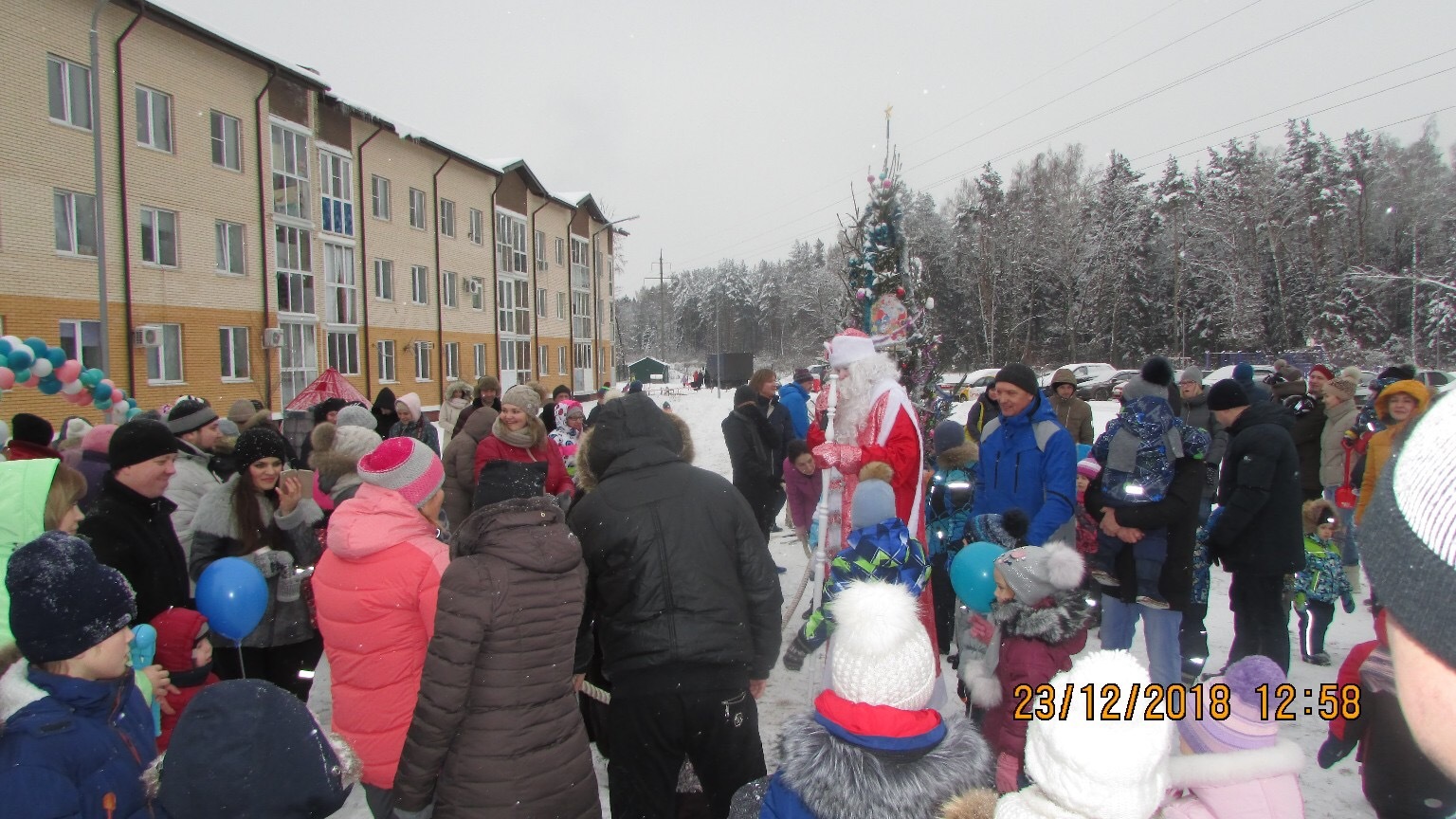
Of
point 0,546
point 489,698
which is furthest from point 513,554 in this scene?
point 0,546

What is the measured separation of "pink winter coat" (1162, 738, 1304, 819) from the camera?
2076mm

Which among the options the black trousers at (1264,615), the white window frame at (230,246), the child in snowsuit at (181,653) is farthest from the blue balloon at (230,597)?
the white window frame at (230,246)

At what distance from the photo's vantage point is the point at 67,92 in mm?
16172

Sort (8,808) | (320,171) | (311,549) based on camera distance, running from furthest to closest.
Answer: (320,171) → (311,549) → (8,808)

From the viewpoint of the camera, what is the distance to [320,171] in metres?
23.9

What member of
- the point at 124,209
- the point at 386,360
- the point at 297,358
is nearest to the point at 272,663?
the point at 124,209

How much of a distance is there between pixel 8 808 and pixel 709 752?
6.44 feet

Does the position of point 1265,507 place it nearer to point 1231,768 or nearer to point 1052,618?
point 1052,618

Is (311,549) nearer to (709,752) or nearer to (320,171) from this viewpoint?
(709,752)

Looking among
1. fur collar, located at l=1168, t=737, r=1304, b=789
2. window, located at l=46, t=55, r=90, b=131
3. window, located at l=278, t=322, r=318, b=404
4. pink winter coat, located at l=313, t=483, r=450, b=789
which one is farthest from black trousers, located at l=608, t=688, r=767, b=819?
window, located at l=278, t=322, r=318, b=404

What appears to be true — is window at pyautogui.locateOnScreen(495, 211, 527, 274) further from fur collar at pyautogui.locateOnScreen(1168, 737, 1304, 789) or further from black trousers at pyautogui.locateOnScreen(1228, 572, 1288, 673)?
fur collar at pyautogui.locateOnScreen(1168, 737, 1304, 789)

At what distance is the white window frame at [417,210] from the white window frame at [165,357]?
11102 millimetres

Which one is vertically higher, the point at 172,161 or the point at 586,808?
the point at 172,161

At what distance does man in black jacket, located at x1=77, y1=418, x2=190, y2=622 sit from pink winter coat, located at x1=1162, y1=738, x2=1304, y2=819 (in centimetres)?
385
